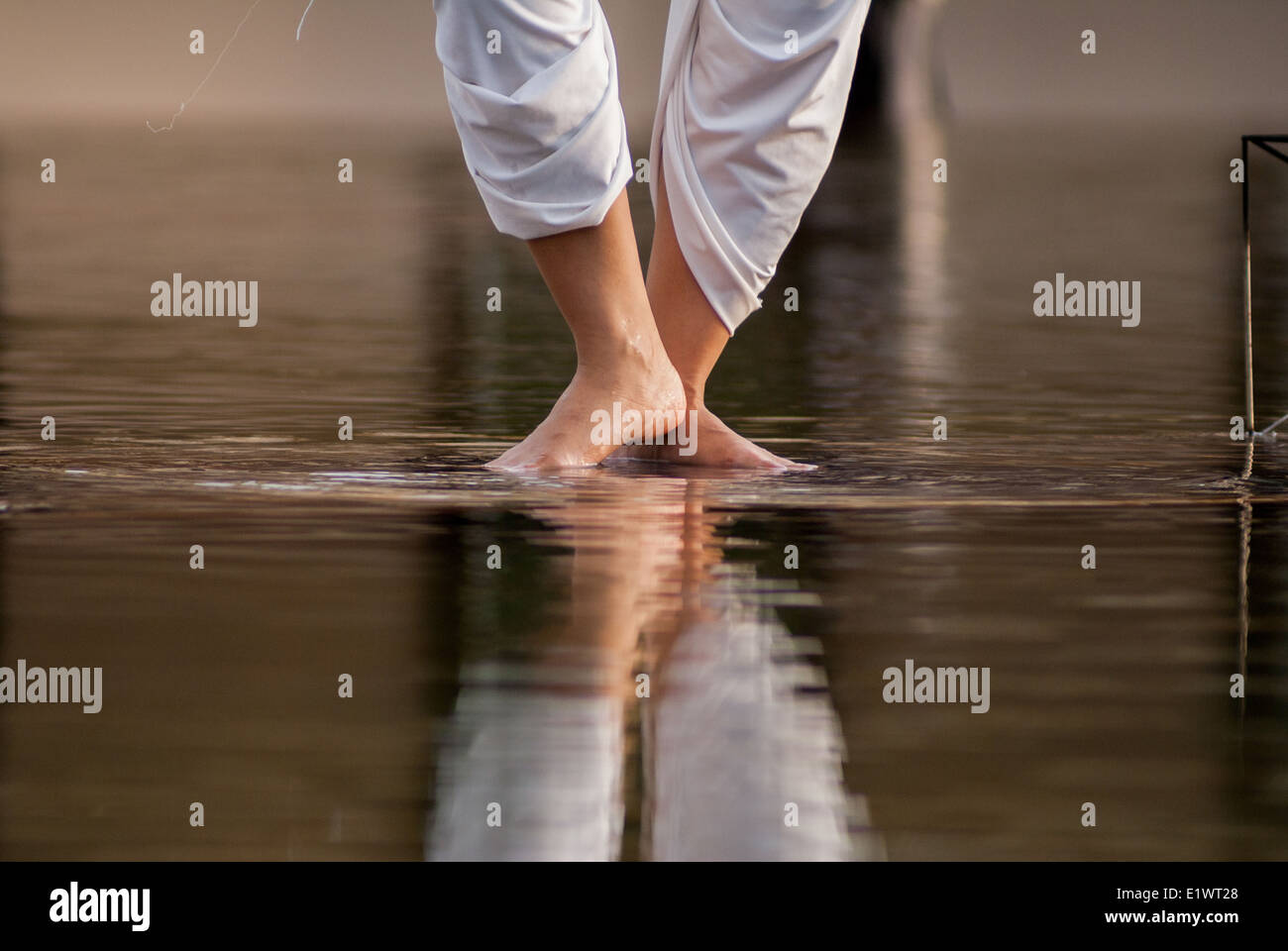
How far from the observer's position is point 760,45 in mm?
2523

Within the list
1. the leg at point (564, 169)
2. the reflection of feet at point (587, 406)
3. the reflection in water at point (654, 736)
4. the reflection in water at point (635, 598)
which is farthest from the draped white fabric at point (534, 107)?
the reflection in water at point (654, 736)

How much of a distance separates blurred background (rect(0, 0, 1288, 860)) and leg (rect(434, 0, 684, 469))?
10 centimetres

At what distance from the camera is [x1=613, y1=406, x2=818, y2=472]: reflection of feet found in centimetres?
247

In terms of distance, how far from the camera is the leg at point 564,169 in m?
2.32

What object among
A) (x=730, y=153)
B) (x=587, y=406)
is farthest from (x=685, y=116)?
(x=587, y=406)

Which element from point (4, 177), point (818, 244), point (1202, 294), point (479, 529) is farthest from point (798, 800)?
point (4, 177)

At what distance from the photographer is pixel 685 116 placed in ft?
8.50

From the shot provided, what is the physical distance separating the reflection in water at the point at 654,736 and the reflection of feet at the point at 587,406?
57 cm

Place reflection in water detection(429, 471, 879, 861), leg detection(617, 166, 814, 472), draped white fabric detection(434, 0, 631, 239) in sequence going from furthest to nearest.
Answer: leg detection(617, 166, 814, 472) → draped white fabric detection(434, 0, 631, 239) → reflection in water detection(429, 471, 879, 861)

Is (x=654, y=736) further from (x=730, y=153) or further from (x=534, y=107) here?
(x=730, y=153)

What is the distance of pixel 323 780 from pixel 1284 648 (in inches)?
26.8

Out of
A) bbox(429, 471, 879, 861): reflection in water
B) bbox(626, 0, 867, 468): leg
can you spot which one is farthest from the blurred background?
bbox(626, 0, 867, 468): leg

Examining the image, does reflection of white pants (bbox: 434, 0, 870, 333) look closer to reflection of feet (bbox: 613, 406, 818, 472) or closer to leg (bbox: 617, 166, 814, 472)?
leg (bbox: 617, 166, 814, 472)
